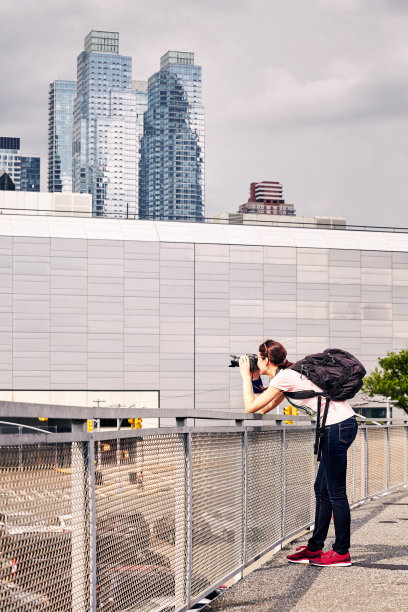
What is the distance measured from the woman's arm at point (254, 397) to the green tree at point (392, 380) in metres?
60.7

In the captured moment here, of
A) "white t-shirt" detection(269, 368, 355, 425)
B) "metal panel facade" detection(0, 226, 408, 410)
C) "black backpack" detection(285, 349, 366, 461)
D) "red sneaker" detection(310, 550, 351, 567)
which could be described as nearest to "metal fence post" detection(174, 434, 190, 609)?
"white t-shirt" detection(269, 368, 355, 425)

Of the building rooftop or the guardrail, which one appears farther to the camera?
the building rooftop

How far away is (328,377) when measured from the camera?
6465 mm

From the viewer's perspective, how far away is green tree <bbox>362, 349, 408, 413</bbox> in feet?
219

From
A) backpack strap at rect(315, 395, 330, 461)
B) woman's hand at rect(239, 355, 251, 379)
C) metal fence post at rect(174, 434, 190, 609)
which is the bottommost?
metal fence post at rect(174, 434, 190, 609)

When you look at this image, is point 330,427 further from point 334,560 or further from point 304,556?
point 304,556

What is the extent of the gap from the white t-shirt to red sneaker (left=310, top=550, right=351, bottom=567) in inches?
40.5

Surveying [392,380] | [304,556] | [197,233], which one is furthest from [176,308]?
[304,556]

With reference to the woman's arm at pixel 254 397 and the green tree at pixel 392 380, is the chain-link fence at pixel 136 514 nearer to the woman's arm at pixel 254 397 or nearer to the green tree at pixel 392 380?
the woman's arm at pixel 254 397

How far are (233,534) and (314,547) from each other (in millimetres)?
871

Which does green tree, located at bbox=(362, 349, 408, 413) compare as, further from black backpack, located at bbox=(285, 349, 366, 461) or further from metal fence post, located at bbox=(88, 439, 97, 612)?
metal fence post, located at bbox=(88, 439, 97, 612)

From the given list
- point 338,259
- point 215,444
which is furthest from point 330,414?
point 338,259

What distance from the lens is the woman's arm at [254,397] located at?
248 inches

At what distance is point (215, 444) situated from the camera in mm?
6141
